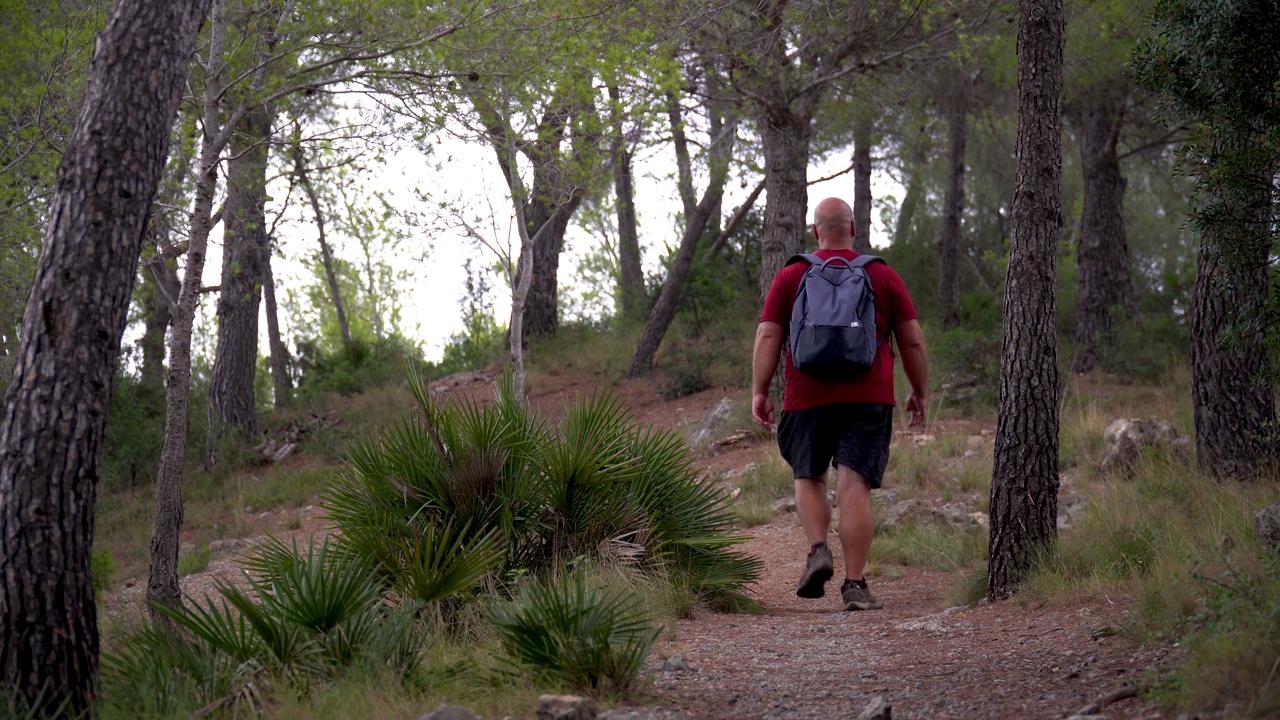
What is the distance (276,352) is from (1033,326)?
19.2 metres

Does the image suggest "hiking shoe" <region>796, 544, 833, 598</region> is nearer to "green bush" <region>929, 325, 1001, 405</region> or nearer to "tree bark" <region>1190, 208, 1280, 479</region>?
"tree bark" <region>1190, 208, 1280, 479</region>

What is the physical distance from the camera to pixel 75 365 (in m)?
4.05

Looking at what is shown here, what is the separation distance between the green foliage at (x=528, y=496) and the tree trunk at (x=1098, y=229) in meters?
11.9

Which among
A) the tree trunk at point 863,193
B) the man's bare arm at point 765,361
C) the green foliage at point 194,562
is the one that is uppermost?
the tree trunk at point 863,193

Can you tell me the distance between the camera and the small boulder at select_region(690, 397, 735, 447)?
45.1 feet

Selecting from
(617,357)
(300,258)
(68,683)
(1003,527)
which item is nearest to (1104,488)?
(1003,527)

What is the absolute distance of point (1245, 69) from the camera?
460cm

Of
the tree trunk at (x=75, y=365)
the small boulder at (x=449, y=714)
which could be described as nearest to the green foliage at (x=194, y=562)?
the tree trunk at (x=75, y=365)

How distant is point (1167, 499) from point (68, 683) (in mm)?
6479

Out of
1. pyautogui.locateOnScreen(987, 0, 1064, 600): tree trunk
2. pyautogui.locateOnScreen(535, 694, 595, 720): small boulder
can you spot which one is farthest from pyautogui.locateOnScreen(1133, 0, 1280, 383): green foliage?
pyautogui.locateOnScreen(535, 694, 595, 720): small boulder

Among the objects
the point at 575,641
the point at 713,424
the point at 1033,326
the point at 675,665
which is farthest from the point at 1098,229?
the point at 575,641

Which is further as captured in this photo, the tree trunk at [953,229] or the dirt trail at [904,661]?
the tree trunk at [953,229]

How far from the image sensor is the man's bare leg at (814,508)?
5547 millimetres

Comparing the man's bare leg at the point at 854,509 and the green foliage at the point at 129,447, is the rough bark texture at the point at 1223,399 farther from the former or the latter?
the green foliage at the point at 129,447
